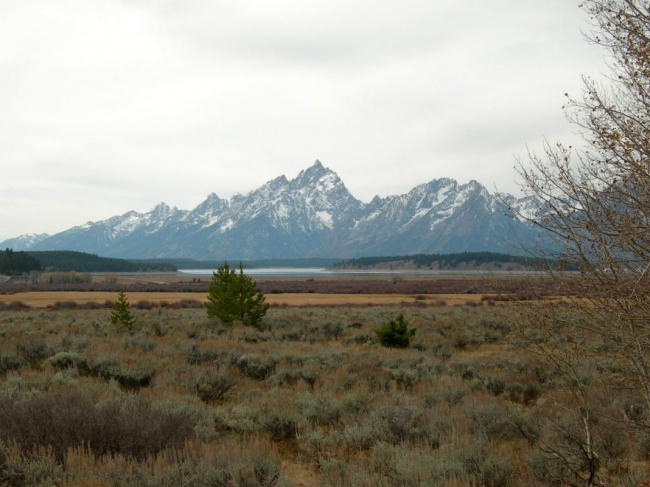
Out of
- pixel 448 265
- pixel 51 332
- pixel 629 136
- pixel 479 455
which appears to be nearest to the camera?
pixel 629 136

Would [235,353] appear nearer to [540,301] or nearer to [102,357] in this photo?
[102,357]

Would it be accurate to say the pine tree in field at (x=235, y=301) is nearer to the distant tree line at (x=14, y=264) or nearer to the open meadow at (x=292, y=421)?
the open meadow at (x=292, y=421)

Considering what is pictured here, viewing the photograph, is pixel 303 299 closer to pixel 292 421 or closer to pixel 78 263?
pixel 292 421

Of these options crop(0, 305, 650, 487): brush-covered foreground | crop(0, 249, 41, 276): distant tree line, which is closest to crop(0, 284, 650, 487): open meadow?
crop(0, 305, 650, 487): brush-covered foreground

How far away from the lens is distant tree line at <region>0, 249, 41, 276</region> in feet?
360

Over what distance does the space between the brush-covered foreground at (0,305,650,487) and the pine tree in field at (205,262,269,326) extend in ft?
25.4

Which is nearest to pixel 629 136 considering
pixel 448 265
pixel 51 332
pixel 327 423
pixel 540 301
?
pixel 540 301

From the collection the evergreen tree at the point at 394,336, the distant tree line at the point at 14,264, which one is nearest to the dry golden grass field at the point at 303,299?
the evergreen tree at the point at 394,336

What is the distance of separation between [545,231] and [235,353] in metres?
9.97

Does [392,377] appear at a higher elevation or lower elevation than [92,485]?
lower

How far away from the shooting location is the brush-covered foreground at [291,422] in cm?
A: 491

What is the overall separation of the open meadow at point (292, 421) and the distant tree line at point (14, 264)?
388 ft

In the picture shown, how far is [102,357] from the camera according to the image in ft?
37.6

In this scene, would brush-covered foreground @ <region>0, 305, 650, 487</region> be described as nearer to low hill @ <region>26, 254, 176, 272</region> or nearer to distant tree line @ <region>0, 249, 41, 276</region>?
distant tree line @ <region>0, 249, 41, 276</region>
